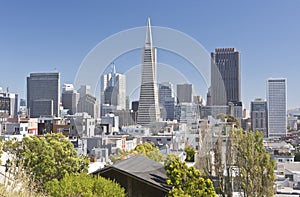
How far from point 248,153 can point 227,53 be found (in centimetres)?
7427

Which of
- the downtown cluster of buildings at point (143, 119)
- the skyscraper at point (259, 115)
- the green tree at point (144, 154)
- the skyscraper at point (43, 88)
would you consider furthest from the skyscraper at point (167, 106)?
the skyscraper at point (43, 88)

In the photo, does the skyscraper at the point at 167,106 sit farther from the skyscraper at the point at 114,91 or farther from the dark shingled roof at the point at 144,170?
the dark shingled roof at the point at 144,170

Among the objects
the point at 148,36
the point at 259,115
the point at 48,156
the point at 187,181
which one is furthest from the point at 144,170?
the point at 259,115

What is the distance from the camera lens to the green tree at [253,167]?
684 cm

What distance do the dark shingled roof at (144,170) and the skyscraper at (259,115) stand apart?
220ft

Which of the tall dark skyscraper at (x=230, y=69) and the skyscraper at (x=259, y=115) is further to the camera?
the tall dark skyscraper at (x=230, y=69)

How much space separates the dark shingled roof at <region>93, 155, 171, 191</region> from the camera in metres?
5.29

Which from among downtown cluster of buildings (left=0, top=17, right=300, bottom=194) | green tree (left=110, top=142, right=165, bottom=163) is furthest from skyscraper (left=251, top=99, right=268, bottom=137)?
green tree (left=110, top=142, right=165, bottom=163)

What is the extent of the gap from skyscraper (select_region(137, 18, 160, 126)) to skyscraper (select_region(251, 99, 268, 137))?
45.2 m

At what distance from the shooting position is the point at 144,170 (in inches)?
220

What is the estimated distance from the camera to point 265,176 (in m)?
6.85

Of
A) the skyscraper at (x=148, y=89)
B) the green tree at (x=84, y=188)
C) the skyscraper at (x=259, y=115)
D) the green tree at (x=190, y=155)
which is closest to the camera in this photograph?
the green tree at (x=84, y=188)

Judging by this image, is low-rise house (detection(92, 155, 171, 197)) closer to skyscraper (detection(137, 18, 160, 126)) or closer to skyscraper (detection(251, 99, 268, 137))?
skyscraper (detection(137, 18, 160, 126))

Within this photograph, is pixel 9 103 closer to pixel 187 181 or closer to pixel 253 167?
pixel 253 167
